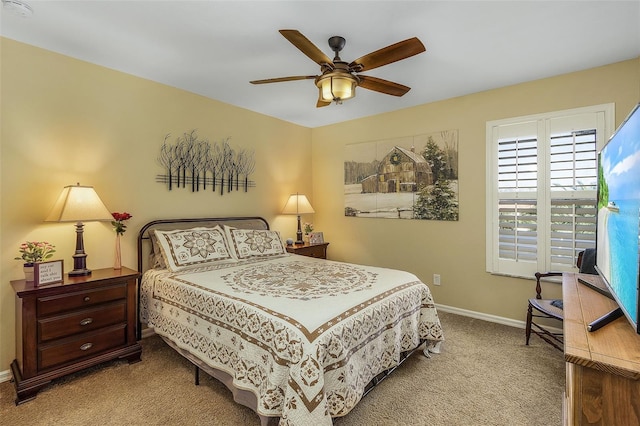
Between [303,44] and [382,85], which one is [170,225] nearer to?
[303,44]

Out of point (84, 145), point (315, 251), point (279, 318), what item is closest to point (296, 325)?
point (279, 318)

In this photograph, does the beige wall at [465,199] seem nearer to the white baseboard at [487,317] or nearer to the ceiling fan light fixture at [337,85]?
the white baseboard at [487,317]

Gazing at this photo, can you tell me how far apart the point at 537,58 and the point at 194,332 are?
3.64m

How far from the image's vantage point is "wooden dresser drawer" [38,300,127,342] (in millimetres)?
2170

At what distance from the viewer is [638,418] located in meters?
0.93

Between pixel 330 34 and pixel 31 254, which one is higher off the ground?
pixel 330 34

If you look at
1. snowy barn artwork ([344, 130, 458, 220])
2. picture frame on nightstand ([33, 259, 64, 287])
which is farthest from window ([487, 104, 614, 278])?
picture frame on nightstand ([33, 259, 64, 287])

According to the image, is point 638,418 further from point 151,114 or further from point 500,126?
point 151,114

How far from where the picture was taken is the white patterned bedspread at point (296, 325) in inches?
61.7

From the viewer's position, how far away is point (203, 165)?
141 inches

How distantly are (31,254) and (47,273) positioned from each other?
8.2 inches

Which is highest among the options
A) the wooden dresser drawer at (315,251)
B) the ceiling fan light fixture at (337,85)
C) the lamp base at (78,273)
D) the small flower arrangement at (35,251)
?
the ceiling fan light fixture at (337,85)

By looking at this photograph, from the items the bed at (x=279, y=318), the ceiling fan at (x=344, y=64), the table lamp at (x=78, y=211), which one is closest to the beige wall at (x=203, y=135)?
the table lamp at (x=78, y=211)

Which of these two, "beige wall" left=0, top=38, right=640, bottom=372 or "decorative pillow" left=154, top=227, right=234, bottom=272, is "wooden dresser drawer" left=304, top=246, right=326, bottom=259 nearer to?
"beige wall" left=0, top=38, right=640, bottom=372
